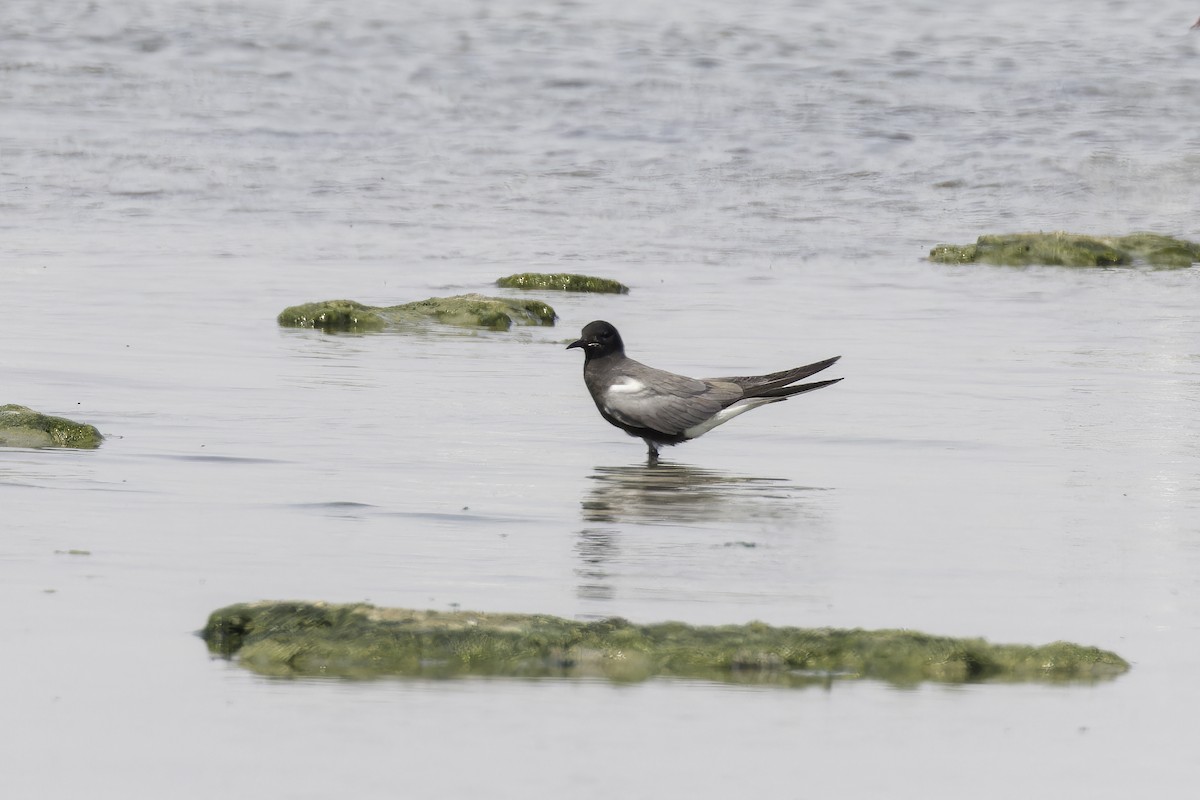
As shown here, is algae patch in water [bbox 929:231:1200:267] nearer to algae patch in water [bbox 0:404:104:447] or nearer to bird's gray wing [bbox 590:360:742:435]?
bird's gray wing [bbox 590:360:742:435]

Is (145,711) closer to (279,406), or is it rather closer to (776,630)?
(776,630)

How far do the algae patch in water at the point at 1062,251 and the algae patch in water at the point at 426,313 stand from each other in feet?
15.1

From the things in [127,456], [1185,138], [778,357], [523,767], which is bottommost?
[523,767]

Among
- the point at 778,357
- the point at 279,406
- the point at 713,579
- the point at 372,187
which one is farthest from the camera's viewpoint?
the point at 372,187

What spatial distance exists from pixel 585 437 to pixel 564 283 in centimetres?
456

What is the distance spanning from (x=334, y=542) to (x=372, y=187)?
12793 mm

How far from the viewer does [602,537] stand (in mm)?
6922

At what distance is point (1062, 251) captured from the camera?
1598cm

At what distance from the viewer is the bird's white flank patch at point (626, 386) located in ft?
29.8

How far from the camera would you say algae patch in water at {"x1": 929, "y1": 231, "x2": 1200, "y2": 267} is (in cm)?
1584

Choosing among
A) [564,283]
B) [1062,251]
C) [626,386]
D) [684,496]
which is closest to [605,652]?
[684,496]

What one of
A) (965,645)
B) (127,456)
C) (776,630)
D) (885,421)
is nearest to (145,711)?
(776,630)

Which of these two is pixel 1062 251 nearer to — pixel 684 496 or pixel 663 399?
pixel 663 399

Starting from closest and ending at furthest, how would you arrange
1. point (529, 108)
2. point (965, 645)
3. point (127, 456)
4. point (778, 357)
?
1. point (965, 645)
2. point (127, 456)
3. point (778, 357)
4. point (529, 108)
